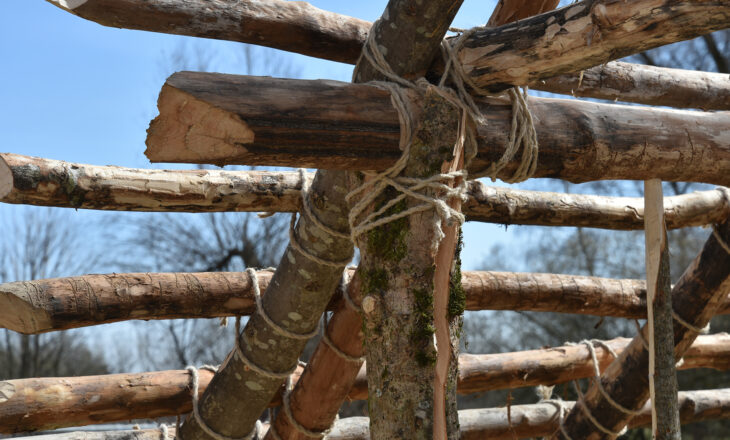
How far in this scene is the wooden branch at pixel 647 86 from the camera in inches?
106

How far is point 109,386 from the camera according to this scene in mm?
2553

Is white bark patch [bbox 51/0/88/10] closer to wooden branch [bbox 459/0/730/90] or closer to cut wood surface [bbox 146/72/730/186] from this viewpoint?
cut wood surface [bbox 146/72/730/186]

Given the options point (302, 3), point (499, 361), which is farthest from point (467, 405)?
point (302, 3)

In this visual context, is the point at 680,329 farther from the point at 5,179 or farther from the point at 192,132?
the point at 5,179

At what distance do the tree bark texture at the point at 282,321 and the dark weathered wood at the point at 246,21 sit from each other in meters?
0.44

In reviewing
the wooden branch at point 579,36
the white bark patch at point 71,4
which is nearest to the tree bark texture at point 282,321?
the wooden branch at point 579,36

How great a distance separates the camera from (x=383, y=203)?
1.60 meters

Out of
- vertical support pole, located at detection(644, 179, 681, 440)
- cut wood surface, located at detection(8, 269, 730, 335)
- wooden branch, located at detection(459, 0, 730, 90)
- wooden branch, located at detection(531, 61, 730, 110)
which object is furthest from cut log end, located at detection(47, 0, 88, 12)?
vertical support pole, located at detection(644, 179, 681, 440)

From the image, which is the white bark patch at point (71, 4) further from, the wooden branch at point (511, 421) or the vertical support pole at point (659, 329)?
the wooden branch at point (511, 421)

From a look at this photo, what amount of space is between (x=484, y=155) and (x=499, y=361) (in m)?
1.86

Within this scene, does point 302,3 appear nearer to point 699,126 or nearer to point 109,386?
point 699,126

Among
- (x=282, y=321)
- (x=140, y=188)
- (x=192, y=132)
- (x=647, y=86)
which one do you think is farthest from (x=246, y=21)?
(x=647, y=86)

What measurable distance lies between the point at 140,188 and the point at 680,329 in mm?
2375

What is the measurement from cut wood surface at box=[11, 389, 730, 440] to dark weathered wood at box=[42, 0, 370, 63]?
60.8 inches
